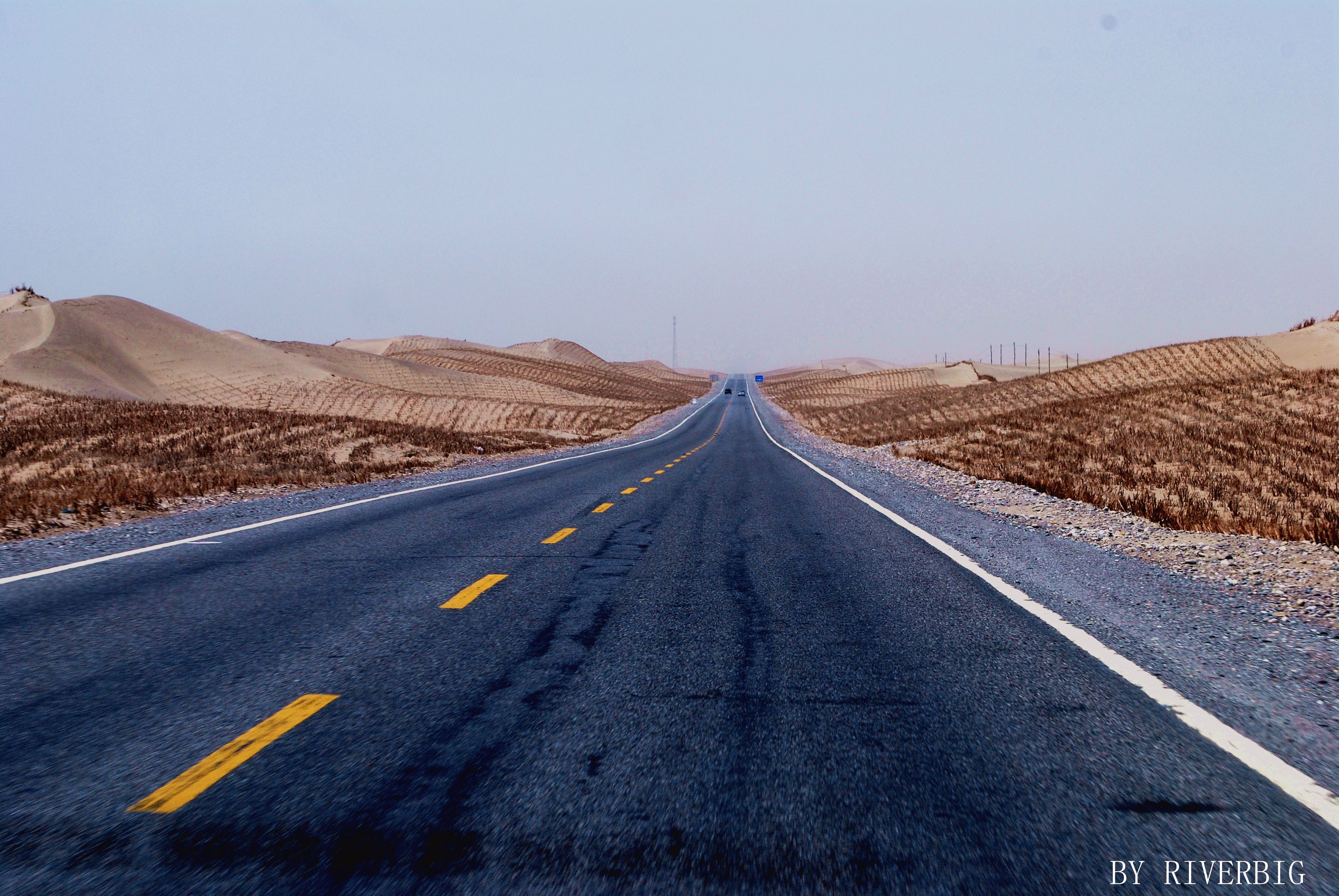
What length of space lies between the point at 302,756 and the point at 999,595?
203 inches

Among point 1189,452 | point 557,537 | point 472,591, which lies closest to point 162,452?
point 557,537

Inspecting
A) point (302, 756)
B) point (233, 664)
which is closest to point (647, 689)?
point (302, 756)

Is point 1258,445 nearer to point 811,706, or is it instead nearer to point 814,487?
point 814,487

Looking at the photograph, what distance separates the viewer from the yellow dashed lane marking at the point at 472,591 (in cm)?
607

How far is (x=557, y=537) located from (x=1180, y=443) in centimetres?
2156

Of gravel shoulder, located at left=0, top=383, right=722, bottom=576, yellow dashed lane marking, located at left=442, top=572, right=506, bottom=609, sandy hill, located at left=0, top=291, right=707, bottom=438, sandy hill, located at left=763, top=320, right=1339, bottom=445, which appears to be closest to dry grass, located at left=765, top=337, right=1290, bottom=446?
sandy hill, located at left=763, top=320, right=1339, bottom=445

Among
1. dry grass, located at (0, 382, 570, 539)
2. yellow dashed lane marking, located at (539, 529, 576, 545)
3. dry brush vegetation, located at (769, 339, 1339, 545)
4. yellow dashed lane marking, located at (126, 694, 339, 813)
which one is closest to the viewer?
yellow dashed lane marking, located at (126, 694, 339, 813)

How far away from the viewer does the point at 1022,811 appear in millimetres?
2916

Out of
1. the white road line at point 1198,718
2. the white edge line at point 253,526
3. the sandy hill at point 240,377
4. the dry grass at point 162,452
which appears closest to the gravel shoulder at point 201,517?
the white edge line at point 253,526

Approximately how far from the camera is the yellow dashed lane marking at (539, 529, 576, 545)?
29.5 ft

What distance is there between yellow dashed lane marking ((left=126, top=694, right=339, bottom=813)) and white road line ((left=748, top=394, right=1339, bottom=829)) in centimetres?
411

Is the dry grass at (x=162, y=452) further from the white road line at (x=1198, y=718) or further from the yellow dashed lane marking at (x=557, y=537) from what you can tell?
the white road line at (x=1198, y=718)

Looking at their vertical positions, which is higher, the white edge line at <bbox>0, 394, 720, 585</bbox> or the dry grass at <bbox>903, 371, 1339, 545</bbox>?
the white edge line at <bbox>0, 394, 720, 585</bbox>

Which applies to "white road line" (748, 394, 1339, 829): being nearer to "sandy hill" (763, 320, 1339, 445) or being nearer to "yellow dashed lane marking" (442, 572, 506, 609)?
"yellow dashed lane marking" (442, 572, 506, 609)
